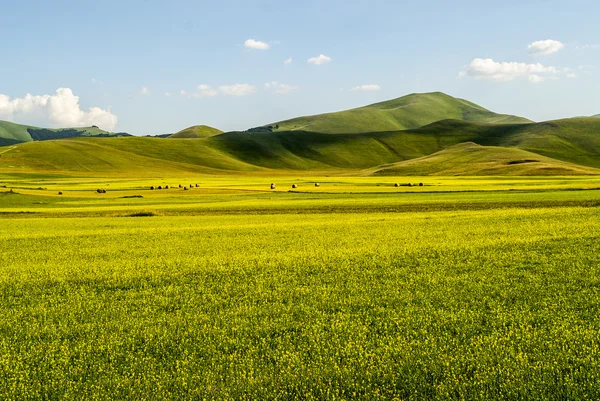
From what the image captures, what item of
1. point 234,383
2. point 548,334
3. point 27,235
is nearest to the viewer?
point 234,383

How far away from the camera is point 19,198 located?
246 feet

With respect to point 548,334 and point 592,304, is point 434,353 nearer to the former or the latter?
point 548,334

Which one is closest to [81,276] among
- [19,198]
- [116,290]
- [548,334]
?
[116,290]

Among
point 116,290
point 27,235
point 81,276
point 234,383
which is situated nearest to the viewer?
point 234,383

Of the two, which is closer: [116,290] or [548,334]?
[548,334]

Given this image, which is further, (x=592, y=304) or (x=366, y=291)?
(x=366, y=291)

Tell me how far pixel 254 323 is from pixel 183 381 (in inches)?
133

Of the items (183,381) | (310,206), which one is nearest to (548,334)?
(183,381)

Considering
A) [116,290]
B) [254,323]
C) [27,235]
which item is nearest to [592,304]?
[254,323]

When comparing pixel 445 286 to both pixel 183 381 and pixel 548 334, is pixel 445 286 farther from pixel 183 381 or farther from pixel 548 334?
pixel 183 381

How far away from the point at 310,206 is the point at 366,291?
43.7 m

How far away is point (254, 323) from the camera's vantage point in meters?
12.4

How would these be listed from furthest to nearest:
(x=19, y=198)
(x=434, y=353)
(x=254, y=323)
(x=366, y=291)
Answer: (x=19, y=198) → (x=366, y=291) → (x=254, y=323) → (x=434, y=353)

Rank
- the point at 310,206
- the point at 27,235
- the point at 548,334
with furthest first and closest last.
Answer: the point at 310,206
the point at 27,235
the point at 548,334
